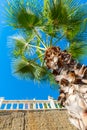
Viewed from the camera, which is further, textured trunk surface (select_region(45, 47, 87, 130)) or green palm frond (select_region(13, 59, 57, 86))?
green palm frond (select_region(13, 59, 57, 86))

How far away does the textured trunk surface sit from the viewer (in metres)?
2.20

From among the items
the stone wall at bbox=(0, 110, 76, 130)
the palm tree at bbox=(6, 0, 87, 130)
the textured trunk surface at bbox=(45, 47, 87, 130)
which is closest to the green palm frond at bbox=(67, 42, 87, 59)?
the palm tree at bbox=(6, 0, 87, 130)

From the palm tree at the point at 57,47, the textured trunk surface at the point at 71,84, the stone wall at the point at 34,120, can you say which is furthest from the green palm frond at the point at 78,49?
the stone wall at the point at 34,120

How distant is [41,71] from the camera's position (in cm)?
538

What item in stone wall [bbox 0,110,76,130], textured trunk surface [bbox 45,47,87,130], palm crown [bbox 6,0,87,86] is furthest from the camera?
stone wall [bbox 0,110,76,130]

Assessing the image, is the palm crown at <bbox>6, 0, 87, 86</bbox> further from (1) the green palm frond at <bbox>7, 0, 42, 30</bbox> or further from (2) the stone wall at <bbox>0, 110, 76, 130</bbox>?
(2) the stone wall at <bbox>0, 110, 76, 130</bbox>

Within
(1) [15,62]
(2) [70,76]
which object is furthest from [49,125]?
(2) [70,76]

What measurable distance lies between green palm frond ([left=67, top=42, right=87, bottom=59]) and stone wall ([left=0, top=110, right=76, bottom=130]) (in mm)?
6356

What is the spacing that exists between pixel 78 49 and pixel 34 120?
7165 millimetres

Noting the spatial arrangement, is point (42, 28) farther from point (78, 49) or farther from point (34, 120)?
point (34, 120)

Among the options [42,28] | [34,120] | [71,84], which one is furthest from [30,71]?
[34,120]

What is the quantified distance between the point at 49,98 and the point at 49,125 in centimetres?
358

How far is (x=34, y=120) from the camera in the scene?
11500 millimetres

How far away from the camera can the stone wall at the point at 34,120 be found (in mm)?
10820
